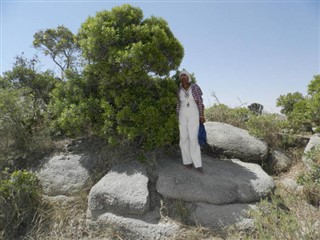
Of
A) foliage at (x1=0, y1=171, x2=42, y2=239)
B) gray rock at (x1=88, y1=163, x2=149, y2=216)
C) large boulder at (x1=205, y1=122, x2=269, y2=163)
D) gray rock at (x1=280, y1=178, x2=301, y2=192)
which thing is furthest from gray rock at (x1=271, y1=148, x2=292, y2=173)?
foliage at (x1=0, y1=171, x2=42, y2=239)

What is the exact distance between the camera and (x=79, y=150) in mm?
7039

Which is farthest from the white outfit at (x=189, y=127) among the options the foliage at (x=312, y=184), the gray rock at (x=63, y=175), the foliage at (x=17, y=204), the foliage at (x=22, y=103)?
the foliage at (x=22, y=103)

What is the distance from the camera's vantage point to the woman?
604cm

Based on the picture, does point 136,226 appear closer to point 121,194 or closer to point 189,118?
point 121,194

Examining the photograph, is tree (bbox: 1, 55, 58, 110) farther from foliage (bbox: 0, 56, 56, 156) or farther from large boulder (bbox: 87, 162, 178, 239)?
large boulder (bbox: 87, 162, 178, 239)

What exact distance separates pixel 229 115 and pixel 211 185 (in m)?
3.93

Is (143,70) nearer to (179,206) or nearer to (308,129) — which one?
(179,206)

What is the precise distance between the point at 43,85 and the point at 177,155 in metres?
4.49

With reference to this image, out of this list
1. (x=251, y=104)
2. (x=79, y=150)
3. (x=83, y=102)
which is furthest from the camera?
(x=251, y=104)

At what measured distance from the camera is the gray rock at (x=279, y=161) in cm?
747

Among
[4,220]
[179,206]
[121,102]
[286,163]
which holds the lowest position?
[4,220]

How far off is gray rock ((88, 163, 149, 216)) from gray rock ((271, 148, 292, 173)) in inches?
144

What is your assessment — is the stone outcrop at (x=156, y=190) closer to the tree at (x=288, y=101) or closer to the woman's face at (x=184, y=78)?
the woman's face at (x=184, y=78)

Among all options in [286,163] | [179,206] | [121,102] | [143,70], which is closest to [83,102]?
[121,102]
